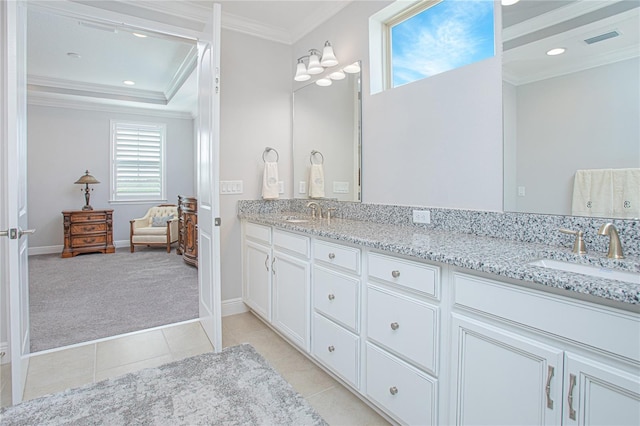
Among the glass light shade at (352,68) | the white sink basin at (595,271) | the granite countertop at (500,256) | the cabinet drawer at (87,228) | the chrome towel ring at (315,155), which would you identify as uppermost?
the glass light shade at (352,68)

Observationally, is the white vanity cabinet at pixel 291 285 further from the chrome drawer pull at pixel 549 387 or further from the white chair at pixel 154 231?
the white chair at pixel 154 231

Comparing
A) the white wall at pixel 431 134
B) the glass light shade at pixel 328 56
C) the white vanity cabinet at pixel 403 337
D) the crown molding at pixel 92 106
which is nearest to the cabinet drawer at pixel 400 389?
the white vanity cabinet at pixel 403 337

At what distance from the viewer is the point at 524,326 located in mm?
1030

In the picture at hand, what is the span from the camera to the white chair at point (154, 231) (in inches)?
232

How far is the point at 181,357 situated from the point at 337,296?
1.23 metres

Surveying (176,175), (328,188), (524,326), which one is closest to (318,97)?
(328,188)

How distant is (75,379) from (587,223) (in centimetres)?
272

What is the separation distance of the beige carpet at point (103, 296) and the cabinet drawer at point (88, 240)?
297 mm

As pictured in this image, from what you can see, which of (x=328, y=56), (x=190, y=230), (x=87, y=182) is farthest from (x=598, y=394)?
(x=87, y=182)

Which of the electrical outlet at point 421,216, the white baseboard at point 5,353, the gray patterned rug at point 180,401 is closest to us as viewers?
the gray patterned rug at point 180,401

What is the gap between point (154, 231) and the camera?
592cm

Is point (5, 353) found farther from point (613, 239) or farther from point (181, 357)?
point (613, 239)

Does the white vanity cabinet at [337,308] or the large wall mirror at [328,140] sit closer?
the white vanity cabinet at [337,308]

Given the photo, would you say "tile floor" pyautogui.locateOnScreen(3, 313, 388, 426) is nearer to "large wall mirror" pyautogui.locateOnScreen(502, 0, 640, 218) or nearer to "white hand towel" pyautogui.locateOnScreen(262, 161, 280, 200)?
"white hand towel" pyautogui.locateOnScreen(262, 161, 280, 200)
